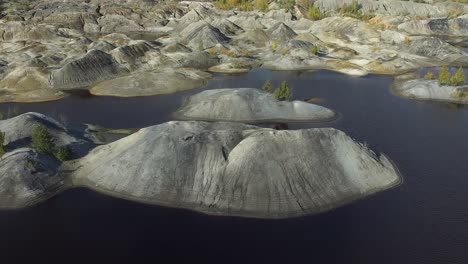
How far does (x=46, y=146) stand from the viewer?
6538 cm

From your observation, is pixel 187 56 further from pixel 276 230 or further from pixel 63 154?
pixel 276 230

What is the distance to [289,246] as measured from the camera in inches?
1960

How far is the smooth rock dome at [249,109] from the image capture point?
9044 cm

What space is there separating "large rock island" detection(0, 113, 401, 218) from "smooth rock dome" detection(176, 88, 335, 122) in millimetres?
22229

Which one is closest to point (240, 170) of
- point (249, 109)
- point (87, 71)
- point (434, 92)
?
point (249, 109)

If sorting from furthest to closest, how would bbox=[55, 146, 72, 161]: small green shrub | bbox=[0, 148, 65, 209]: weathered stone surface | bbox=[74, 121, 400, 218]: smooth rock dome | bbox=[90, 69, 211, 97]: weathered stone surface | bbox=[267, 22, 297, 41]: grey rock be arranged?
bbox=[267, 22, 297, 41]: grey rock, bbox=[90, 69, 211, 97]: weathered stone surface, bbox=[55, 146, 72, 161]: small green shrub, bbox=[0, 148, 65, 209]: weathered stone surface, bbox=[74, 121, 400, 218]: smooth rock dome

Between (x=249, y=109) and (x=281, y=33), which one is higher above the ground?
(x=281, y=33)

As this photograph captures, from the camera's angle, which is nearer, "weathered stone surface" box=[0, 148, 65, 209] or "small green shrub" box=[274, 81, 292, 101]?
"weathered stone surface" box=[0, 148, 65, 209]

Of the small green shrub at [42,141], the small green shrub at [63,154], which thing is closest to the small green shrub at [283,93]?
the small green shrub at [63,154]

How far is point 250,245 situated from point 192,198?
12415mm

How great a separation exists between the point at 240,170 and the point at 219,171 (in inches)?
119

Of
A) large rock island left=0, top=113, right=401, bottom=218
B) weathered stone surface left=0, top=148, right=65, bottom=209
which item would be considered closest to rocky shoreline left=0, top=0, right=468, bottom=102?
large rock island left=0, top=113, right=401, bottom=218

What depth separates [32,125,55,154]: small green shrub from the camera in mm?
64875

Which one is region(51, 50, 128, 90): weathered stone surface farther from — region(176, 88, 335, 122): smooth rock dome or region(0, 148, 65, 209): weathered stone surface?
region(0, 148, 65, 209): weathered stone surface
